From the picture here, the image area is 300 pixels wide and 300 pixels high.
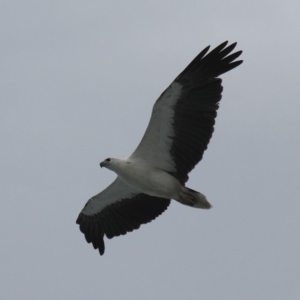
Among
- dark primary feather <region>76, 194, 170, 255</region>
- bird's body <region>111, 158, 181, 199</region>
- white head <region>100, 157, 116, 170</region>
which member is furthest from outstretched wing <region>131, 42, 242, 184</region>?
dark primary feather <region>76, 194, 170, 255</region>

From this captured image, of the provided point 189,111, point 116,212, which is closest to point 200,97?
point 189,111

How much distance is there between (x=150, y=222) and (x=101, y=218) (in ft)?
4.28

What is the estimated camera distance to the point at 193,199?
20.8 m

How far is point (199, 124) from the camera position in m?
20.5

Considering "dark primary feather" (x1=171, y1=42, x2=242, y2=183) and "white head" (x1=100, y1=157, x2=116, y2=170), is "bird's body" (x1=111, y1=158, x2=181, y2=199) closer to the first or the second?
"white head" (x1=100, y1=157, x2=116, y2=170)

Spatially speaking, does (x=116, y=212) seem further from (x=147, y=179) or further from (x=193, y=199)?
(x=193, y=199)

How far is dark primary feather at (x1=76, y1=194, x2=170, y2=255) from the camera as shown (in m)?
22.5

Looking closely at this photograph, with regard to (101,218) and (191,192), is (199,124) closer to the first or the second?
(191,192)

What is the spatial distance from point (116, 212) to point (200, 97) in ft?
13.1

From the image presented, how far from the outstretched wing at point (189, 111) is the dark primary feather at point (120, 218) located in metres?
1.62

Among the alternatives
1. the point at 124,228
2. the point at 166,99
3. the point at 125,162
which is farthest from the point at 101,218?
the point at 166,99

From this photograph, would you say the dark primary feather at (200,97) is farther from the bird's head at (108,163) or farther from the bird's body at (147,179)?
the bird's head at (108,163)

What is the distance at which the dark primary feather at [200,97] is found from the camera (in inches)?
797

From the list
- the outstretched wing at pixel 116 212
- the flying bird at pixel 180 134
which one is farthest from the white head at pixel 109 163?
the outstretched wing at pixel 116 212
